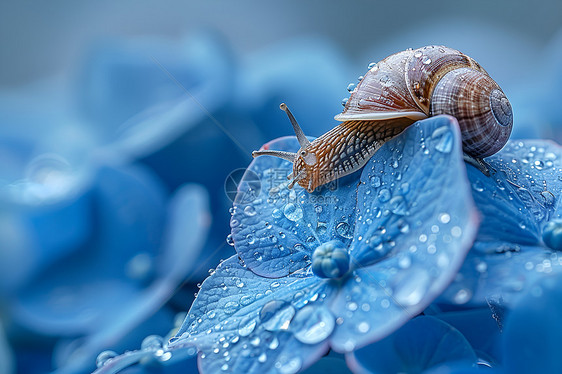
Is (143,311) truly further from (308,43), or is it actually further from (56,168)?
(308,43)

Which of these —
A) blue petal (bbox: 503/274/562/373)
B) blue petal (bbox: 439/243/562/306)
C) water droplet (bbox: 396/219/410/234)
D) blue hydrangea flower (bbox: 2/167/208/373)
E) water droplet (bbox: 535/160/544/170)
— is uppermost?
blue hydrangea flower (bbox: 2/167/208/373)

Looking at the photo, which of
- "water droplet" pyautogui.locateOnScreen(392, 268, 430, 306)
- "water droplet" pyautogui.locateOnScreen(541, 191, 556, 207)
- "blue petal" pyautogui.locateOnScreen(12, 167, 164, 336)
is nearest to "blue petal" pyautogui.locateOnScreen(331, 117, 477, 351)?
"water droplet" pyautogui.locateOnScreen(392, 268, 430, 306)

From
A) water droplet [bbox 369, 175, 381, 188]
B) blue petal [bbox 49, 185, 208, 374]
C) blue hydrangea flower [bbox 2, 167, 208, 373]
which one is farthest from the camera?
blue hydrangea flower [bbox 2, 167, 208, 373]

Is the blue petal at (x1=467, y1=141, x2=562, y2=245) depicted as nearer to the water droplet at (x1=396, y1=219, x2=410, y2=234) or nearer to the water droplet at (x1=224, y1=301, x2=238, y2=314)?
the water droplet at (x1=396, y1=219, x2=410, y2=234)

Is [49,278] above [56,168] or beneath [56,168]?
beneath

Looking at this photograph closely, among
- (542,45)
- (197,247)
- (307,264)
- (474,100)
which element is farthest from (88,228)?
(542,45)

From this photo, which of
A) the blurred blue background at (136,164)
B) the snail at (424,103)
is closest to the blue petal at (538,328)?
the snail at (424,103)
